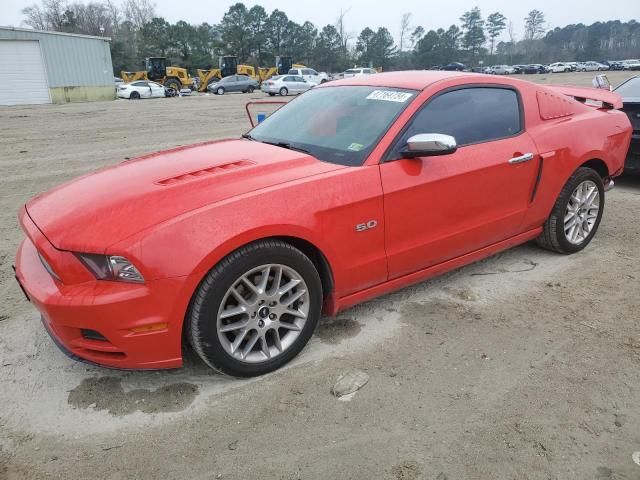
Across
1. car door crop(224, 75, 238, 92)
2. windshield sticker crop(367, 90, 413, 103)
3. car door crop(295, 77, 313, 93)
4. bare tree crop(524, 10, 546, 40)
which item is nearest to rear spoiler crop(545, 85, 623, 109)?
windshield sticker crop(367, 90, 413, 103)

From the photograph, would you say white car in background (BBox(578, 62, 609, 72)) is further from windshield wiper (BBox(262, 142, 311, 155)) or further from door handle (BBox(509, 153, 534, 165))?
windshield wiper (BBox(262, 142, 311, 155))

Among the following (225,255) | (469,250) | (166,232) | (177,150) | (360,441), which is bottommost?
(360,441)

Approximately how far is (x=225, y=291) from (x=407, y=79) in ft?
6.64

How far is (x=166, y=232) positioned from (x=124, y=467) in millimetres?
1048

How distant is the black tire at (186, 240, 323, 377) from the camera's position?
242 centimetres

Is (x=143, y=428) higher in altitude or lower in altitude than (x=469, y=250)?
lower

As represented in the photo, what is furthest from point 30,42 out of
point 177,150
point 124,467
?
point 124,467

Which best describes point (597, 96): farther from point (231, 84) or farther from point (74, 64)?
point (231, 84)

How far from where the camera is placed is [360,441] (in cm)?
228

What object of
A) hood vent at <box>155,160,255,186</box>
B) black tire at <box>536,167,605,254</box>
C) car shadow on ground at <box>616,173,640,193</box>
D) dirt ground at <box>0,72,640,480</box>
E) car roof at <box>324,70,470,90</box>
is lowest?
dirt ground at <box>0,72,640,480</box>

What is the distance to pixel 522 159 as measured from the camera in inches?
140

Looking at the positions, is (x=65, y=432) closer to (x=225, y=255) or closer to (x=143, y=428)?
(x=143, y=428)

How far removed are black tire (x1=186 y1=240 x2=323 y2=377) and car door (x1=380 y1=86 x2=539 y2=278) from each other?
0.62m

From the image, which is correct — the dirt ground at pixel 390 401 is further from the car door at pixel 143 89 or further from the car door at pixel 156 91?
the car door at pixel 156 91
